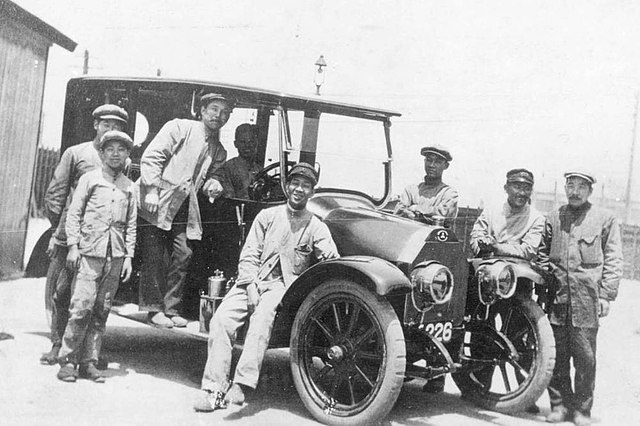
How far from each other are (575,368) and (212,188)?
116 inches

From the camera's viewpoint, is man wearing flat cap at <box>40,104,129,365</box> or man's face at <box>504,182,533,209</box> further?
man wearing flat cap at <box>40,104,129,365</box>

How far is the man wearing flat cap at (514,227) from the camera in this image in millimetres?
5023

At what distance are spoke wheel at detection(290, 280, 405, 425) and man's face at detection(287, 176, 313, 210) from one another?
68 centimetres

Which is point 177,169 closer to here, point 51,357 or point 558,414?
point 51,357

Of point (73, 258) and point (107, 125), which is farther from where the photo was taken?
point (107, 125)

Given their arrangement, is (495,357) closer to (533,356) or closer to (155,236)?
(533,356)

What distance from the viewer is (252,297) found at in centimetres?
451

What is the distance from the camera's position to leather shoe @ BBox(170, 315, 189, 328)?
5121 mm

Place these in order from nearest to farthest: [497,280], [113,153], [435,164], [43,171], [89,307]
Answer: [497,280] → [89,307] → [113,153] → [435,164] → [43,171]

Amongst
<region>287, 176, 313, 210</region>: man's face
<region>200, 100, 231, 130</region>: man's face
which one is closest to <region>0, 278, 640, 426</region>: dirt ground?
<region>287, 176, 313, 210</region>: man's face

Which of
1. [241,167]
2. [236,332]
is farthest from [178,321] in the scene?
[241,167]

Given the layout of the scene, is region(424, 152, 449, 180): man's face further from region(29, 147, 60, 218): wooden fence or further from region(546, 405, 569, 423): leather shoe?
region(29, 147, 60, 218): wooden fence

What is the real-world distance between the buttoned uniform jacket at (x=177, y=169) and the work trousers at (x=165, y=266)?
7cm

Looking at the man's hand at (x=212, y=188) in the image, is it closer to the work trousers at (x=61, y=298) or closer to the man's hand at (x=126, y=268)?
the man's hand at (x=126, y=268)
